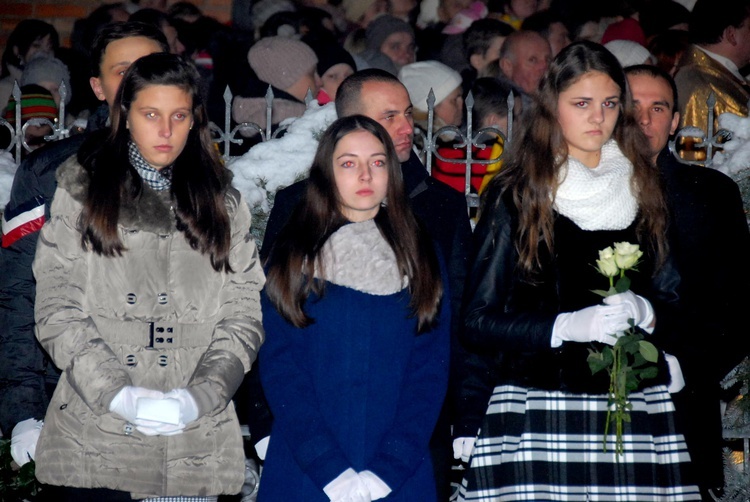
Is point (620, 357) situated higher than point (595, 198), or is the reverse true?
point (595, 198)

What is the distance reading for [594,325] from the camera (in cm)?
385

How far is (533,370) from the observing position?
400cm

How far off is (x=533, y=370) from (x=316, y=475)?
832 millimetres

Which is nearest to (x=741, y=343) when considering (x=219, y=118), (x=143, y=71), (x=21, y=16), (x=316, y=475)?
(x=316, y=475)

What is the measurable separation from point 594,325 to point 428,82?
11.5 feet

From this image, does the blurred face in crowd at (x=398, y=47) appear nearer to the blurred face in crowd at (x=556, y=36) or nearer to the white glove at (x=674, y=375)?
the blurred face in crowd at (x=556, y=36)

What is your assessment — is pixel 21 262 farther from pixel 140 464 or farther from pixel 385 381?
pixel 385 381

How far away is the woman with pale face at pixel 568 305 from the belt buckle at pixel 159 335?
3.45 ft

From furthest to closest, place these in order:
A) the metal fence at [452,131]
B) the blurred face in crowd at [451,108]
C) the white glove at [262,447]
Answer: the blurred face in crowd at [451,108] < the metal fence at [452,131] < the white glove at [262,447]

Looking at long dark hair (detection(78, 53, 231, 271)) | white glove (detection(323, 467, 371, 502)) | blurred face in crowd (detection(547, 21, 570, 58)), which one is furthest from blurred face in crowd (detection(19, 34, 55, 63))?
white glove (detection(323, 467, 371, 502))

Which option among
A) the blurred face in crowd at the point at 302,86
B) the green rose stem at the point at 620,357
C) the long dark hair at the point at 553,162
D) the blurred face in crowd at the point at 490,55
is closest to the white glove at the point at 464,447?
the green rose stem at the point at 620,357

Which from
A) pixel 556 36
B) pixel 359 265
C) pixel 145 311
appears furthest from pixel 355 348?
pixel 556 36

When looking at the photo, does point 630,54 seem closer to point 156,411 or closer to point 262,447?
point 262,447

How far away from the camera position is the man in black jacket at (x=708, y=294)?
15.1 feet
